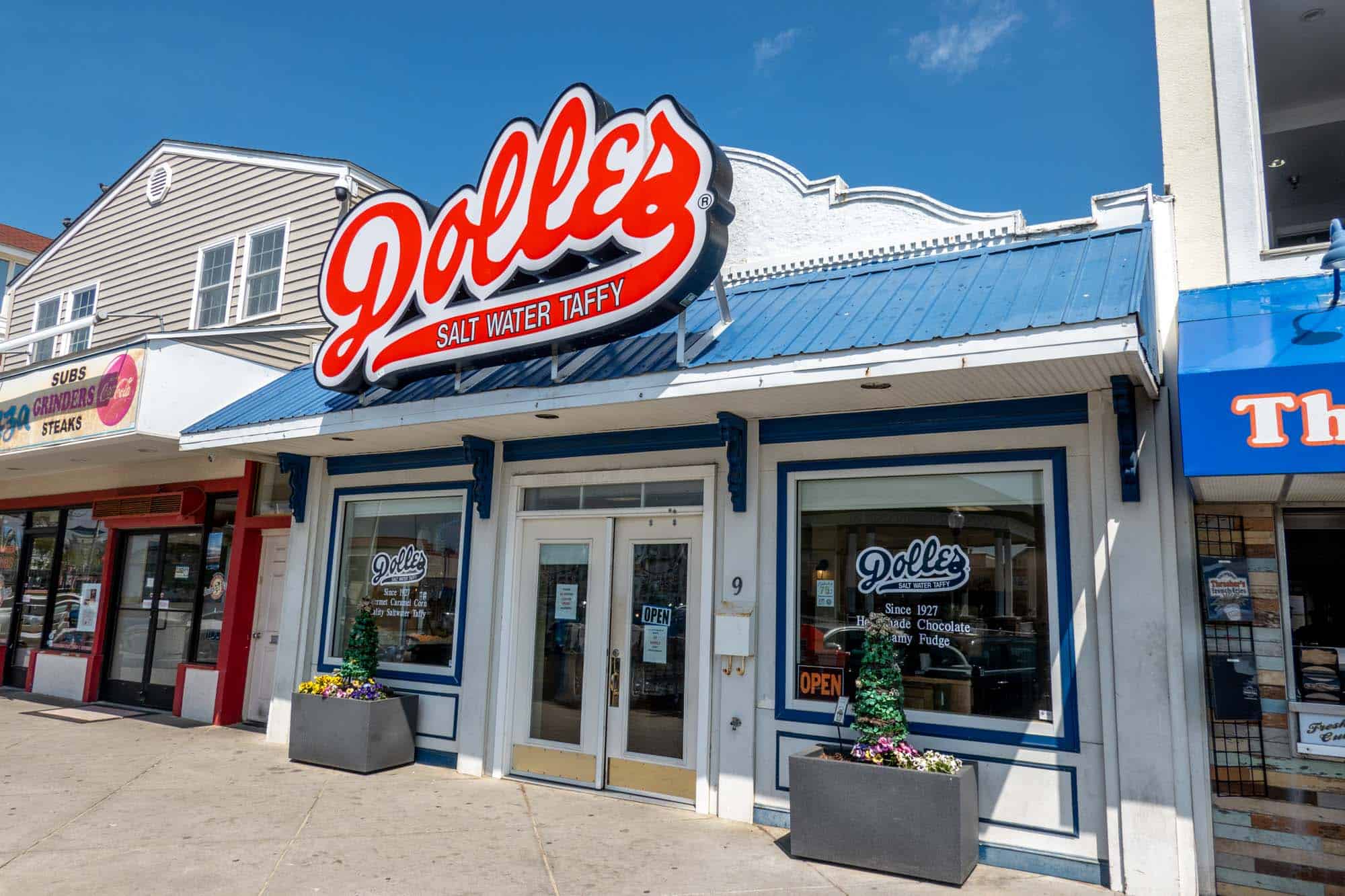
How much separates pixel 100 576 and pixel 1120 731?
13.7 meters

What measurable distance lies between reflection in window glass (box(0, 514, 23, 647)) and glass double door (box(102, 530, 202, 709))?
3.40m

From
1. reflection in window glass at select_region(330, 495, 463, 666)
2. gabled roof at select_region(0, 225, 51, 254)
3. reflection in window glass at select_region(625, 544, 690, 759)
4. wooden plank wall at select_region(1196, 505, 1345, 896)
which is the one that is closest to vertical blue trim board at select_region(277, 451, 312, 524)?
reflection in window glass at select_region(330, 495, 463, 666)

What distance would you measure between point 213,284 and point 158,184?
105 inches

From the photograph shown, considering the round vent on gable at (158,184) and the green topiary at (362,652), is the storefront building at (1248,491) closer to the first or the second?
the green topiary at (362,652)

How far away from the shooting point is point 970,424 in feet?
22.0

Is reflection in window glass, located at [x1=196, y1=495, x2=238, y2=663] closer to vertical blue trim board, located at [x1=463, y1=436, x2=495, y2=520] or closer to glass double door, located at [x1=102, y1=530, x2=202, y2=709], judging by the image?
glass double door, located at [x1=102, y1=530, x2=202, y2=709]

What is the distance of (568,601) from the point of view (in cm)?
861

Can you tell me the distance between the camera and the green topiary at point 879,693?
20.4ft

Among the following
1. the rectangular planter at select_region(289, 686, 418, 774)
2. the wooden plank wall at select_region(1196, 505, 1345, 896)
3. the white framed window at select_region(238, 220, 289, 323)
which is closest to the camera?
the wooden plank wall at select_region(1196, 505, 1345, 896)

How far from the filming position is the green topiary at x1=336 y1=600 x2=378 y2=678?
916 centimetres

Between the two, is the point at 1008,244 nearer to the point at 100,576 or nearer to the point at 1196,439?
the point at 1196,439

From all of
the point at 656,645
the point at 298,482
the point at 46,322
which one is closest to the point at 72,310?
the point at 46,322

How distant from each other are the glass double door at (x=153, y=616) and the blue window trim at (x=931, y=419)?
28.9 feet

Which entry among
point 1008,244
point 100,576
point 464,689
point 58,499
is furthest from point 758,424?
point 58,499
